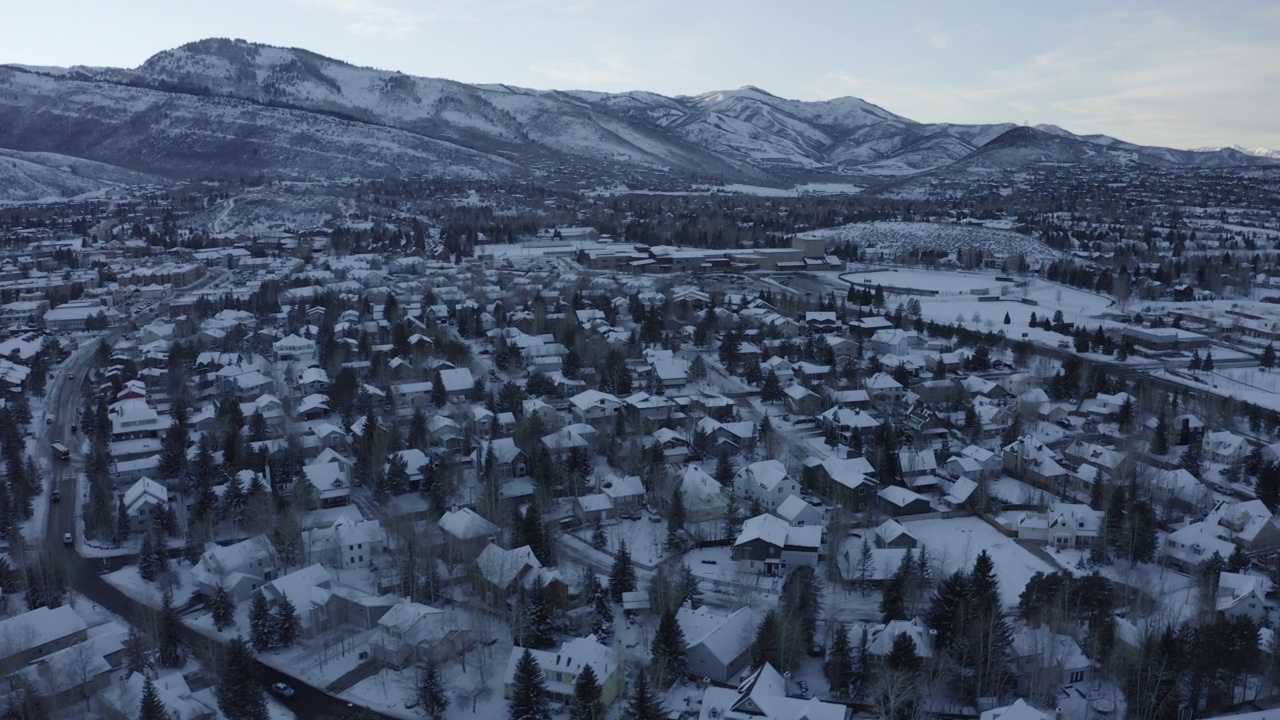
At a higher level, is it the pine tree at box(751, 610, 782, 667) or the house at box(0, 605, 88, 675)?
the pine tree at box(751, 610, 782, 667)

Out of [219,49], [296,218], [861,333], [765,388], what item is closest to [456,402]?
[765,388]

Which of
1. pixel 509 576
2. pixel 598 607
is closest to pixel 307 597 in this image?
pixel 509 576

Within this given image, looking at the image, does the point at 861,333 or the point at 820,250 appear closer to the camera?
the point at 861,333

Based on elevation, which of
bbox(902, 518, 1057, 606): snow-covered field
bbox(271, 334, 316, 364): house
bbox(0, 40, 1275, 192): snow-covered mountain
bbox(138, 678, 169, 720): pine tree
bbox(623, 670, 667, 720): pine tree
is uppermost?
bbox(0, 40, 1275, 192): snow-covered mountain

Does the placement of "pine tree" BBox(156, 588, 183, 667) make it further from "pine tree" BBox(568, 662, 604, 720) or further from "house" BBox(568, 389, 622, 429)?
"house" BBox(568, 389, 622, 429)

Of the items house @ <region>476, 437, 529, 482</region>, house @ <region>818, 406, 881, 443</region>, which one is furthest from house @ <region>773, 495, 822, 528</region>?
house @ <region>476, 437, 529, 482</region>

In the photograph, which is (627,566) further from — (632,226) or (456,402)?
(632,226)
